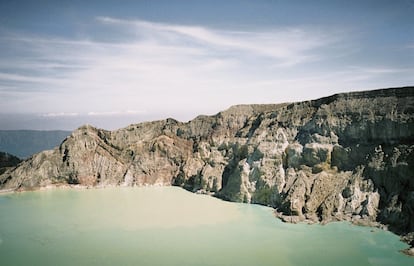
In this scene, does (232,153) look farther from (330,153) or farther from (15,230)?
(15,230)

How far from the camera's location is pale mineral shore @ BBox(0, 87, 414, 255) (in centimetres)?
3009

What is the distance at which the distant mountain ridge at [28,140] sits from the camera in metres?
156

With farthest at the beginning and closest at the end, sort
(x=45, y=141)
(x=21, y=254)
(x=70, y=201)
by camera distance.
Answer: (x=45, y=141) < (x=70, y=201) < (x=21, y=254)

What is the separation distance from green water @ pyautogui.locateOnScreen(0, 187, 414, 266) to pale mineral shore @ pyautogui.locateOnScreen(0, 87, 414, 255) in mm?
2310

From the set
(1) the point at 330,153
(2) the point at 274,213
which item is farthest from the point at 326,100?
(2) the point at 274,213

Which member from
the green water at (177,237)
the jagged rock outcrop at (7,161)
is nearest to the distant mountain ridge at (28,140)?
the jagged rock outcrop at (7,161)

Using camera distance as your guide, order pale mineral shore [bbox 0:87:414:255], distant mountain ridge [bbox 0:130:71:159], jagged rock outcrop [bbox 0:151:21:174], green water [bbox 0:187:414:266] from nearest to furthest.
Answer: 1. green water [bbox 0:187:414:266]
2. pale mineral shore [bbox 0:87:414:255]
3. jagged rock outcrop [bbox 0:151:21:174]
4. distant mountain ridge [bbox 0:130:71:159]

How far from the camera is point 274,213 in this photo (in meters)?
33.6

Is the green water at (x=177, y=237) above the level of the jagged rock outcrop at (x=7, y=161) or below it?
below

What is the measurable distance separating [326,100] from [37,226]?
1151 inches

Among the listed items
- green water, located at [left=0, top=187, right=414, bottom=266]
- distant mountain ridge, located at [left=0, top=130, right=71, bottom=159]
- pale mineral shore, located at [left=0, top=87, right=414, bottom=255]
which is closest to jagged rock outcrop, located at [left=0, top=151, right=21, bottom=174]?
pale mineral shore, located at [left=0, top=87, right=414, bottom=255]

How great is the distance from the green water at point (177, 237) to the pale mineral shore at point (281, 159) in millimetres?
2310

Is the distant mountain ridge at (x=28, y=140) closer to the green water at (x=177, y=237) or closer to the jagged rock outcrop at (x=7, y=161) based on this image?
the jagged rock outcrop at (x=7, y=161)

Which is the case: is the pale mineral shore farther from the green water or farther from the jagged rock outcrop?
the jagged rock outcrop
